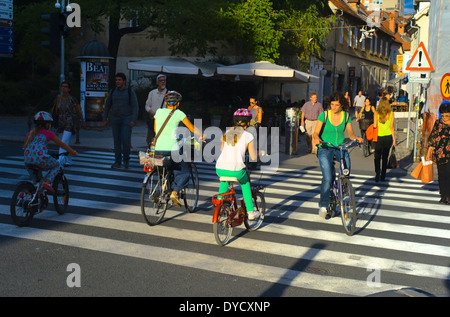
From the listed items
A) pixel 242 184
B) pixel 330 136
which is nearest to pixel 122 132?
pixel 330 136

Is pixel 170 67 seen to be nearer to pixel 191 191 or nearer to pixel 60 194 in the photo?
pixel 191 191

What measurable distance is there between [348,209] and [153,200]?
2489 mm

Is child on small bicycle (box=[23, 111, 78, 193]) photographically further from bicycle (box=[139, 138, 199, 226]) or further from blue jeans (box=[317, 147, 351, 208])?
blue jeans (box=[317, 147, 351, 208])

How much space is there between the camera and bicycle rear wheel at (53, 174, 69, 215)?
772 centimetres

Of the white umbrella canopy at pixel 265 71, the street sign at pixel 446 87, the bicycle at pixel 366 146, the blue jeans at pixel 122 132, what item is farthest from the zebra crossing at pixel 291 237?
the white umbrella canopy at pixel 265 71

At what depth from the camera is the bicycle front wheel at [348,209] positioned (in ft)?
24.2

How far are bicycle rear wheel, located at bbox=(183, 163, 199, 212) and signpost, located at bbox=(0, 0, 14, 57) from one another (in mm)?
23185

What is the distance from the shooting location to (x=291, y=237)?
7.19 metres

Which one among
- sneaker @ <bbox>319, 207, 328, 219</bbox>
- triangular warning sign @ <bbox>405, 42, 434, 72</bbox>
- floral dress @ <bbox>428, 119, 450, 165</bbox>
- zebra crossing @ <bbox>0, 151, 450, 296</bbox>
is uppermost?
triangular warning sign @ <bbox>405, 42, 434, 72</bbox>

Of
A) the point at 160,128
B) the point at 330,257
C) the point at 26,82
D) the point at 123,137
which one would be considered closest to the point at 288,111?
the point at 123,137

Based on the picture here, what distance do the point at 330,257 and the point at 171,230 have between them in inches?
81.9

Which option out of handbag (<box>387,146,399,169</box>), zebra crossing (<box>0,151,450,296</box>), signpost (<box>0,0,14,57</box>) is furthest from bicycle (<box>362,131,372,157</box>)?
signpost (<box>0,0,14,57</box>)

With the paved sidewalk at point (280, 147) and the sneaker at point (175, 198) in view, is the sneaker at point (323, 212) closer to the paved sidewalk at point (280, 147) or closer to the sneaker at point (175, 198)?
the sneaker at point (175, 198)

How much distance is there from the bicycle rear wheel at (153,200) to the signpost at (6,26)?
2386 centimetres
